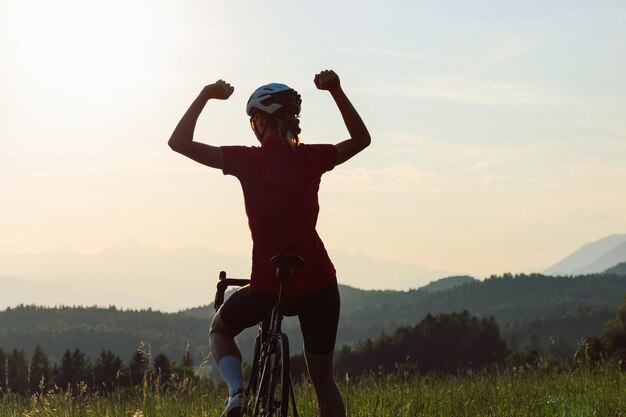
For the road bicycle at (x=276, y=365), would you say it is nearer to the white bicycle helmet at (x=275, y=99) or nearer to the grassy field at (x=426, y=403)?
the white bicycle helmet at (x=275, y=99)

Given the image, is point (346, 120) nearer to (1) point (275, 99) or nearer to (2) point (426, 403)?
(1) point (275, 99)

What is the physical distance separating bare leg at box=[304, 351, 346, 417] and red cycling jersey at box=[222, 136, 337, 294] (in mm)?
581

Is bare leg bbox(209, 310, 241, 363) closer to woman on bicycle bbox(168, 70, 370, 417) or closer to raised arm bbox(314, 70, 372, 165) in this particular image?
woman on bicycle bbox(168, 70, 370, 417)

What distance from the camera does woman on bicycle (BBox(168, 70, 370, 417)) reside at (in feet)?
17.4

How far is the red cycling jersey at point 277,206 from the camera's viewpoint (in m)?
5.29

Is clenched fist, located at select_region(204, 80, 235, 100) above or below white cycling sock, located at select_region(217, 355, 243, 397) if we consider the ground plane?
above

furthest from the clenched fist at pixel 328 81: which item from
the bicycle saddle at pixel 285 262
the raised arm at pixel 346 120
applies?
the bicycle saddle at pixel 285 262

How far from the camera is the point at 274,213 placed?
17.3 ft

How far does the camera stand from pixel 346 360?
9356 centimetres

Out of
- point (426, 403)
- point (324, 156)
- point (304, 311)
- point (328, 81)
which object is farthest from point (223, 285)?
point (426, 403)

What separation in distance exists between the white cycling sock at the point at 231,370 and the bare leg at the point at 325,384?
1.53 feet

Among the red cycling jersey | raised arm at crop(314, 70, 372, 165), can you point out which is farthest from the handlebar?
raised arm at crop(314, 70, 372, 165)

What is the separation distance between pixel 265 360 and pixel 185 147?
143cm

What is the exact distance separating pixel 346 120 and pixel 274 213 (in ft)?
3.40
